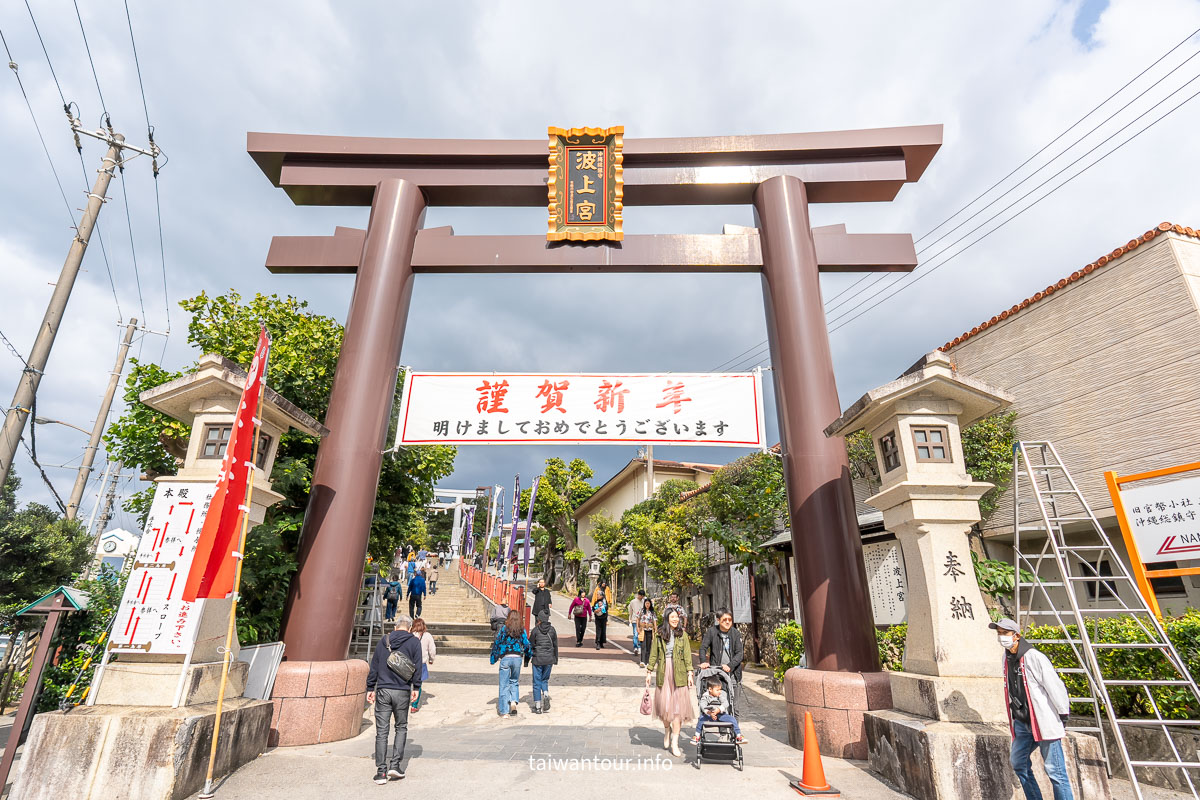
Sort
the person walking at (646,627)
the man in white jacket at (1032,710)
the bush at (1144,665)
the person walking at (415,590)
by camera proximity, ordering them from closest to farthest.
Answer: the man in white jacket at (1032,710) → the bush at (1144,665) → the person walking at (646,627) → the person walking at (415,590)

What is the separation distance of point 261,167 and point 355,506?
231 inches

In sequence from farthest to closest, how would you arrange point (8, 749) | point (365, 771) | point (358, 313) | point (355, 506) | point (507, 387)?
point (507, 387) → point (358, 313) → point (355, 506) → point (365, 771) → point (8, 749)

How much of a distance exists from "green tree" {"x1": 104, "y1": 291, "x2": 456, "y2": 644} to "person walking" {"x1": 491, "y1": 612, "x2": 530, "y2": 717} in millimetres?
3968

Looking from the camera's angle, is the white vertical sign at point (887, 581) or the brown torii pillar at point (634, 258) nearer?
the brown torii pillar at point (634, 258)

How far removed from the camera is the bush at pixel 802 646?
969cm

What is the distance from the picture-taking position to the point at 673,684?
693 cm

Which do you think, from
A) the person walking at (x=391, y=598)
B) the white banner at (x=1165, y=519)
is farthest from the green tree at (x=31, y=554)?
the white banner at (x=1165, y=519)

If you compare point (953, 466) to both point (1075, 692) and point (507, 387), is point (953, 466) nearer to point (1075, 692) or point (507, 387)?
point (1075, 692)

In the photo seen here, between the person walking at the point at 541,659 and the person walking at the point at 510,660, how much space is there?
0.21 meters

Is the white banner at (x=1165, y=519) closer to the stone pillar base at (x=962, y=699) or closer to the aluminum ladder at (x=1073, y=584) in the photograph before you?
the aluminum ladder at (x=1073, y=584)

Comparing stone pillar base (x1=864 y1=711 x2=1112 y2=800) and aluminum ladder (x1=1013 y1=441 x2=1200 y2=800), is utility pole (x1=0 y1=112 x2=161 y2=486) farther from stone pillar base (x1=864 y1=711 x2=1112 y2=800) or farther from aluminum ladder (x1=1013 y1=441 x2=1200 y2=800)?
aluminum ladder (x1=1013 y1=441 x2=1200 y2=800)

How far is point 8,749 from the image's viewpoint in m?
4.82

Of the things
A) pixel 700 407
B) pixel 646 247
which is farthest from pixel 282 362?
pixel 700 407

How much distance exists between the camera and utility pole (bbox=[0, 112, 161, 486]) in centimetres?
821
